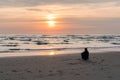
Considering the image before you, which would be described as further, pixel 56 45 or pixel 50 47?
pixel 56 45

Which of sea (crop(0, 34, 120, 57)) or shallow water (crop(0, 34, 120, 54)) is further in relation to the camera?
shallow water (crop(0, 34, 120, 54))

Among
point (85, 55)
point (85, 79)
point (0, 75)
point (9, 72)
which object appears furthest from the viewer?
point (85, 55)

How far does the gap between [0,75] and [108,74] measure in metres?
5.26

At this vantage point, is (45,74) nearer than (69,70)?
Yes

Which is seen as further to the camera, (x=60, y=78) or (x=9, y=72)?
(x=9, y=72)

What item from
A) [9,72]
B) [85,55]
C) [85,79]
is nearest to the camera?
[85,79]

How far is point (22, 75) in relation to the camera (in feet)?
44.4

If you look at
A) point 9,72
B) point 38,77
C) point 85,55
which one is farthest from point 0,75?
point 85,55

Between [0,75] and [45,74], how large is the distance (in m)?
2.20

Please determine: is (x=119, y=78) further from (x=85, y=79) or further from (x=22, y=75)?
(x=22, y=75)

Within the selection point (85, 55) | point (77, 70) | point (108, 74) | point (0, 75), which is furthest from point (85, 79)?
point (85, 55)

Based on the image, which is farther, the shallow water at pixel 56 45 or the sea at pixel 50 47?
the shallow water at pixel 56 45

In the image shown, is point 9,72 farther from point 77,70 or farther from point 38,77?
point 77,70

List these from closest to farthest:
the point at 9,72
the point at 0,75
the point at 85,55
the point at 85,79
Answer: the point at 85,79, the point at 0,75, the point at 9,72, the point at 85,55
